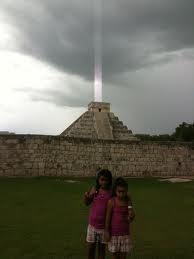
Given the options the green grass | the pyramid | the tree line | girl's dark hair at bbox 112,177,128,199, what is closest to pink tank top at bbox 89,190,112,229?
girl's dark hair at bbox 112,177,128,199

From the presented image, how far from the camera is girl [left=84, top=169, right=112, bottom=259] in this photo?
4.84 meters

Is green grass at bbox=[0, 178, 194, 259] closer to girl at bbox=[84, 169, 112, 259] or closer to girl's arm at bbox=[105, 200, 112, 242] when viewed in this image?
girl at bbox=[84, 169, 112, 259]

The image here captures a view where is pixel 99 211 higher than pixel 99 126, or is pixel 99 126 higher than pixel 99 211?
pixel 99 126

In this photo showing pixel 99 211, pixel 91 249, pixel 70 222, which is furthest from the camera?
pixel 70 222

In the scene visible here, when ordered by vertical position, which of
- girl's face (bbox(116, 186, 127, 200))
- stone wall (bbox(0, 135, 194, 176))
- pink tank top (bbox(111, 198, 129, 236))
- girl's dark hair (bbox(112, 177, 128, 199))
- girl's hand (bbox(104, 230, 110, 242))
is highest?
stone wall (bbox(0, 135, 194, 176))

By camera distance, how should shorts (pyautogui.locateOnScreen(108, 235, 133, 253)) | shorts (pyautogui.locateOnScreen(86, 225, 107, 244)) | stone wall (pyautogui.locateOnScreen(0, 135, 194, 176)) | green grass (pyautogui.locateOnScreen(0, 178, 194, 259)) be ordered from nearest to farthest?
1. shorts (pyautogui.locateOnScreen(108, 235, 133, 253))
2. shorts (pyautogui.locateOnScreen(86, 225, 107, 244))
3. green grass (pyautogui.locateOnScreen(0, 178, 194, 259))
4. stone wall (pyautogui.locateOnScreen(0, 135, 194, 176))

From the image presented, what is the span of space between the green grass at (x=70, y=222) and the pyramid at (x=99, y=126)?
863 cm

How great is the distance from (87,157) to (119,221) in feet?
44.8

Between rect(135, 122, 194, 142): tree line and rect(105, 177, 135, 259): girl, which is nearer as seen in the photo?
rect(105, 177, 135, 259): girl

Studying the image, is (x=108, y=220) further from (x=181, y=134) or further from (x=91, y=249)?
(x=181, y=134)

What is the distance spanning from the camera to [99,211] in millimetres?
4844

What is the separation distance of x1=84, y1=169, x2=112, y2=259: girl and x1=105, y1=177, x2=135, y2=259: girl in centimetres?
20

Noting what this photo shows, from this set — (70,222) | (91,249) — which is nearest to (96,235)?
(91,249)

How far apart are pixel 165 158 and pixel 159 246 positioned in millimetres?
13571
